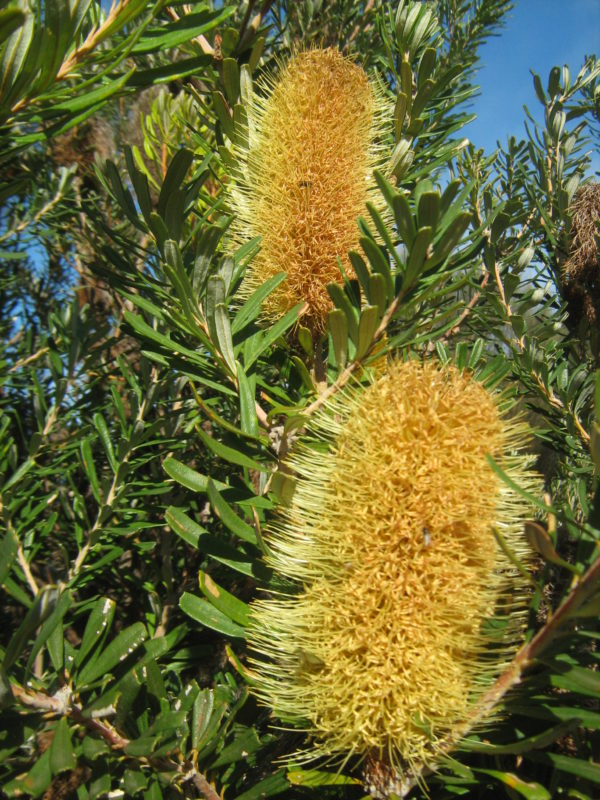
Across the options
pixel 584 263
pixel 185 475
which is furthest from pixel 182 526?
pixel 584 263

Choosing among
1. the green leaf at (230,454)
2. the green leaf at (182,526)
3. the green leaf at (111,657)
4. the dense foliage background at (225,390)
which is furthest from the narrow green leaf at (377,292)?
the green leaf at (111,657)

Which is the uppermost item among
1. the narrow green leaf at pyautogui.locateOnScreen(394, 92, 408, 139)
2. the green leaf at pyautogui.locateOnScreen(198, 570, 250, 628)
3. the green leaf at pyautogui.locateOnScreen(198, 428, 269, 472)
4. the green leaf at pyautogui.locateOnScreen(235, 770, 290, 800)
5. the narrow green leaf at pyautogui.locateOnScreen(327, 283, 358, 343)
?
the narrow green leaf at pyautogui.locateOnScreen(394, 92, 408, 139)

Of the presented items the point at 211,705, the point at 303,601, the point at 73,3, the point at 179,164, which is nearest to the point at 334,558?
the point at 303,601

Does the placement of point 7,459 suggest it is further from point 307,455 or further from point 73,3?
point 73,3

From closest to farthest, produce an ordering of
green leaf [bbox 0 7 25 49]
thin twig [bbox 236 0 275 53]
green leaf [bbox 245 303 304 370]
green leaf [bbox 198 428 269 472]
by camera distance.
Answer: green leaf [bbox 0 7 25 49]
green leaf [bbox 198 428 269 472]
green leaf [bbox 245 303 304 370]
thin twig [bbox 236 0 275 53]

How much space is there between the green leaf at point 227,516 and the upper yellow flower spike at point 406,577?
0.21ft

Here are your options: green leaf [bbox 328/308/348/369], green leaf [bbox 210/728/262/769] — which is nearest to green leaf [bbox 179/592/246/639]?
green leaf [bbox 210/728/262/769]

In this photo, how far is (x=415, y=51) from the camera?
3.42 feet

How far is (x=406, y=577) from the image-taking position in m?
0.64

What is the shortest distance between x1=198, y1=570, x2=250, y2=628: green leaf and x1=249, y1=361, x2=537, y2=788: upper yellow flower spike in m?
0.05

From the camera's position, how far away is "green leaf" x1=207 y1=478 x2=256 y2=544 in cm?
65

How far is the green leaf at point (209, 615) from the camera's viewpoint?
0.72 metres

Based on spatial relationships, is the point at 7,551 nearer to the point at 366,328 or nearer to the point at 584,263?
the point at 366,328

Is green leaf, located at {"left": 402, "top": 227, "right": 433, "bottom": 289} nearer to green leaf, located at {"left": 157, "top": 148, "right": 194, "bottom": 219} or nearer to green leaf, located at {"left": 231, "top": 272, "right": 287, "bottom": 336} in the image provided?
green leaf, located at {"left": 231, "top": 272, "right": 287, "bottom": 336}
